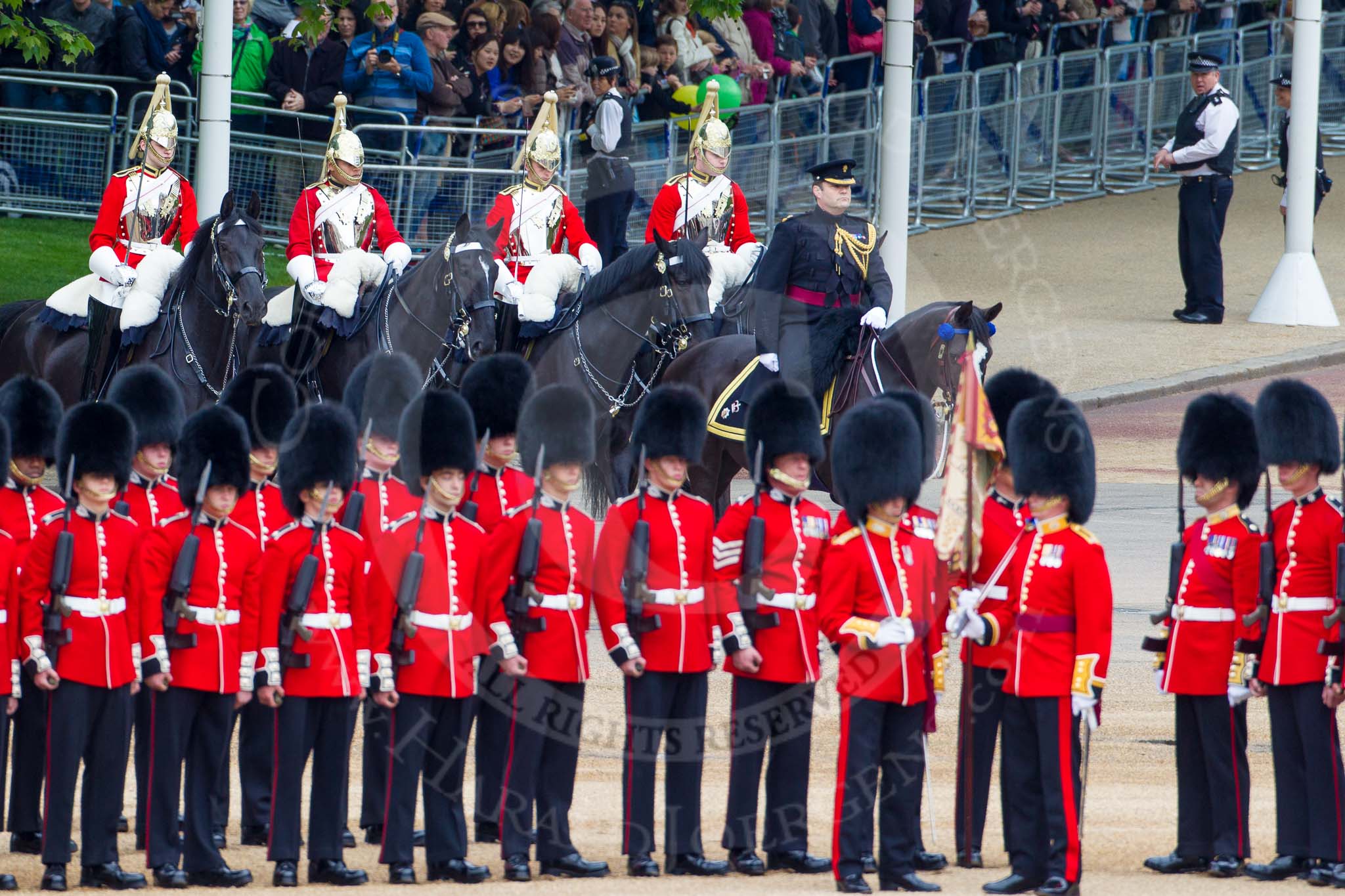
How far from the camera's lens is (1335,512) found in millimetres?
6789

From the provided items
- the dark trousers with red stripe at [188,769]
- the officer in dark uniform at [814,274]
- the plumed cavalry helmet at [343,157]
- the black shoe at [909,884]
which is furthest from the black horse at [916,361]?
the dark trousers with red stripe at [188,769]

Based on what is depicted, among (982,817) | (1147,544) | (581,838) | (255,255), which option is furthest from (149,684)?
(1147,544)

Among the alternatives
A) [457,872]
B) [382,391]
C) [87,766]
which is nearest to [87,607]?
[87,766]

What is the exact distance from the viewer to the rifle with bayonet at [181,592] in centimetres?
670

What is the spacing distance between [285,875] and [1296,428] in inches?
124

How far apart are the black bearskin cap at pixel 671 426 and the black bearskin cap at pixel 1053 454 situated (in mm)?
986

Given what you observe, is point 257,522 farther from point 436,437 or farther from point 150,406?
point 436,437

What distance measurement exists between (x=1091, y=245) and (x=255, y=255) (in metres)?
9.71

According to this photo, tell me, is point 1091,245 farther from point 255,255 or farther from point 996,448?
point 996,448

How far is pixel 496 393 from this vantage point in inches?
316

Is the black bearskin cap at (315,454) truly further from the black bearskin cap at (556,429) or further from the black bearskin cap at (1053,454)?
the black bearskin cap at (1053,454)

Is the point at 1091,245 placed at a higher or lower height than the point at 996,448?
higher

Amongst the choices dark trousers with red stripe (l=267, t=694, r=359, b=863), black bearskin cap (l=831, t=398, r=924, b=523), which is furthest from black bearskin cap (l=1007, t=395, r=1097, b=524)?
dark trousers with red stripe (l=267, t=694, r=359, b=863)

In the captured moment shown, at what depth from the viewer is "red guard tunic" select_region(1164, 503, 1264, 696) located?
22.6 ft
